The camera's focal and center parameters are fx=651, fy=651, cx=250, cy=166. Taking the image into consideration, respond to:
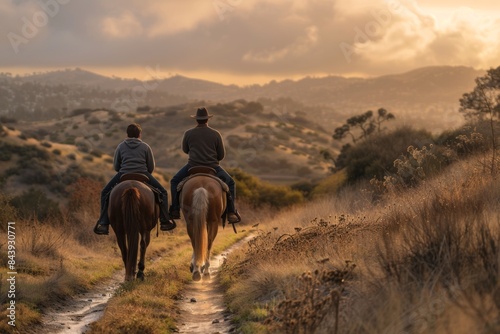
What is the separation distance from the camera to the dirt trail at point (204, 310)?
9798mm

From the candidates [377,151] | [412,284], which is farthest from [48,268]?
[377,151]

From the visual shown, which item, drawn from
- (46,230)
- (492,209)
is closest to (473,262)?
(492,209)

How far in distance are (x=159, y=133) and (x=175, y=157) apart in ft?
70.2

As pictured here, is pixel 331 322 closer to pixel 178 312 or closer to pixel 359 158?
pixel 178 312

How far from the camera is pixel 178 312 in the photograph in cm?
1082

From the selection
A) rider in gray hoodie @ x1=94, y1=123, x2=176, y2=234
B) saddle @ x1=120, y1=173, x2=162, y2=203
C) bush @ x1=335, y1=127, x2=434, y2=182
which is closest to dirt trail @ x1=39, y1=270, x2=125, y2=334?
rider in gray hoodie @ x1=94, y1=123, x2=176, y2=234

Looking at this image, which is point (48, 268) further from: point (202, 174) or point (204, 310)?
point (204, 310)

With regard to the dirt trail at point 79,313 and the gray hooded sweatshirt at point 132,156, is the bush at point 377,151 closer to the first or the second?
the gray hooded sweatshirt at point 132,156

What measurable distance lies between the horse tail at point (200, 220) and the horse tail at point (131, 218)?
115 centimetres

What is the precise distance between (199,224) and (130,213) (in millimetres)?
1488

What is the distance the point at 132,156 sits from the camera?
13664 millimetres

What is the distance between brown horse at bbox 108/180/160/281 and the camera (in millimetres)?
12633

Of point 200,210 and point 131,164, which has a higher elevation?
point 131,164

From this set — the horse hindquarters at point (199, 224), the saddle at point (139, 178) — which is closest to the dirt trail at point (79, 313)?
the horse hindquarters at point (199, 224)
